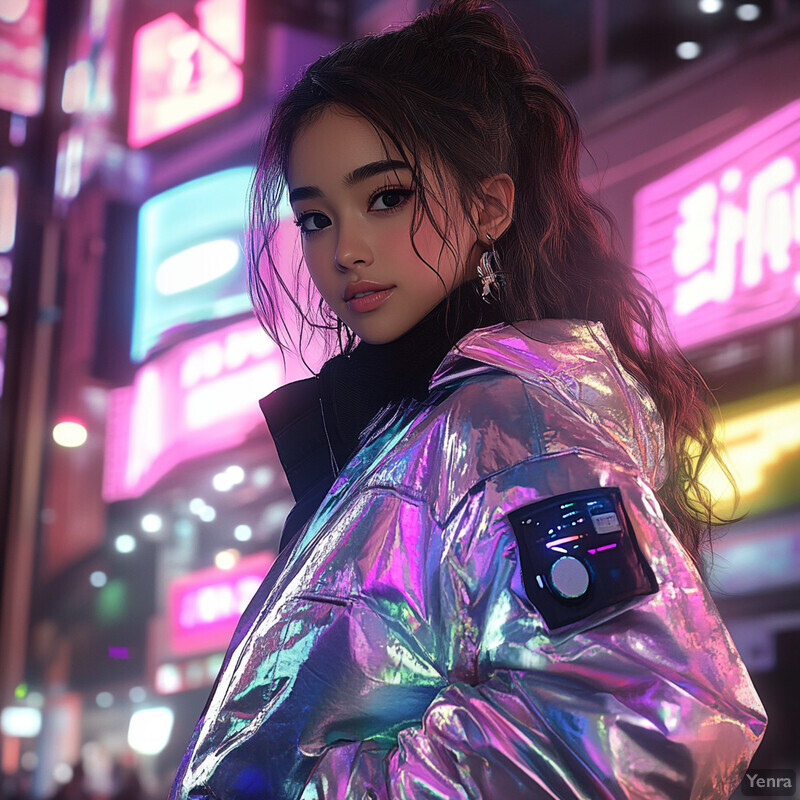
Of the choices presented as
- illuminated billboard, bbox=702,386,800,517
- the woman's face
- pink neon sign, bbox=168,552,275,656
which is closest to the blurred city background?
pink neon sign, bbox=168,552,275,656

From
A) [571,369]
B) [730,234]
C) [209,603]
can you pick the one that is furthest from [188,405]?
[571,369]

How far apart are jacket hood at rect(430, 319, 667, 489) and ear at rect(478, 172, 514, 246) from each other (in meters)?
0.11

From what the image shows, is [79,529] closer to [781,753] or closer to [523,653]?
[781,753]

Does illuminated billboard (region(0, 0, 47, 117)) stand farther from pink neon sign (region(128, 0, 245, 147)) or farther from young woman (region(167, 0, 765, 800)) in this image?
young woman (region(167, 0, 765, 800))

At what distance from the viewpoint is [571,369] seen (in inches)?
22.0

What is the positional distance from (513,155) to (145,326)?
4.00m

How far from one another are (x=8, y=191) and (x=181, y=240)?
3.93ft

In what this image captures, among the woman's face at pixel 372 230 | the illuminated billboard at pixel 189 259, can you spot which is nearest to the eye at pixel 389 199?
the woman's face at pixel 372 230

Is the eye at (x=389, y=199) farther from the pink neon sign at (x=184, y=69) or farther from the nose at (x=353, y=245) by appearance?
the pink neon sign at (x=184, y=69)

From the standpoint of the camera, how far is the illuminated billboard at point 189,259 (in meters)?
4.16

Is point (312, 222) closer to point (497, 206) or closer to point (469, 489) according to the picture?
point (497, 206)

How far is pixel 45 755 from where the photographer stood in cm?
484

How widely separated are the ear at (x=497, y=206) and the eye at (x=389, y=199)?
68 millimetres

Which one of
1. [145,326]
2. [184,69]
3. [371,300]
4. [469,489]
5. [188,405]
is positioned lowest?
[469,489]
